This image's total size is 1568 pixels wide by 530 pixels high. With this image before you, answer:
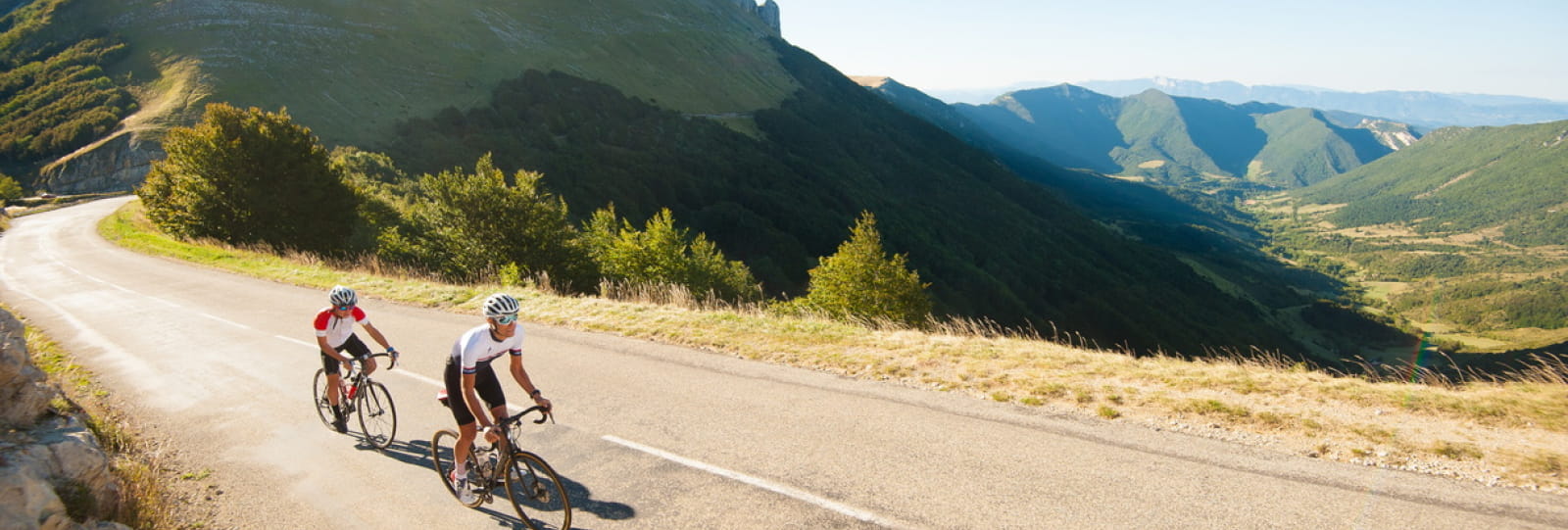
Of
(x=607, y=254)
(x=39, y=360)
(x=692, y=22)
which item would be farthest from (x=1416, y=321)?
(x=39, y=360)

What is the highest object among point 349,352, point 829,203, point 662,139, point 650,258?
point 662,139

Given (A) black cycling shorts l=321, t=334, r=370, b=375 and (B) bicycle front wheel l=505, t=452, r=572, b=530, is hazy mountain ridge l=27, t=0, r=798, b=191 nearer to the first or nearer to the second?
(A) black cycling shorts l=321, t=334, r=370, b=375

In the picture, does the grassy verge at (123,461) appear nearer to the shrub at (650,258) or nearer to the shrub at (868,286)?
the shrub at (650,258)

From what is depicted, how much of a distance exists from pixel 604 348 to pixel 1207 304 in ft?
436

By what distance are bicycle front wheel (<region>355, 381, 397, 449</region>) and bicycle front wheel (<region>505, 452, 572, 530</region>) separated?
113 inches

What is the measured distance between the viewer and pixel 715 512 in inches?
253

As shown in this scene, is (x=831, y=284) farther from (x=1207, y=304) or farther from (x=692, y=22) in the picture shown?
(x=692, y=22)

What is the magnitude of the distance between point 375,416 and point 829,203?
86018mm

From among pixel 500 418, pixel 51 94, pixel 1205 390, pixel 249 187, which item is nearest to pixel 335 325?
pixel 500 418

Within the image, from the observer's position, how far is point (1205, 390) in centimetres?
893

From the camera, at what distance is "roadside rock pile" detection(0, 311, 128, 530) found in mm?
4867

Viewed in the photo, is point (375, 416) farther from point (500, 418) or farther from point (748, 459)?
point (748, 459)

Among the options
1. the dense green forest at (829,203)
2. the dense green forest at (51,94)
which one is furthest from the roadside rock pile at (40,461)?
the dense green forest at (51,94)

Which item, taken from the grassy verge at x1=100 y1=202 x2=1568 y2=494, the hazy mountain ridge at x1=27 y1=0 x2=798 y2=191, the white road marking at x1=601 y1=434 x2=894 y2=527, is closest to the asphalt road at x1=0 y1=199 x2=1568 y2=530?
the white road marking at x1=601 y1=434 x2=894 y2=527
